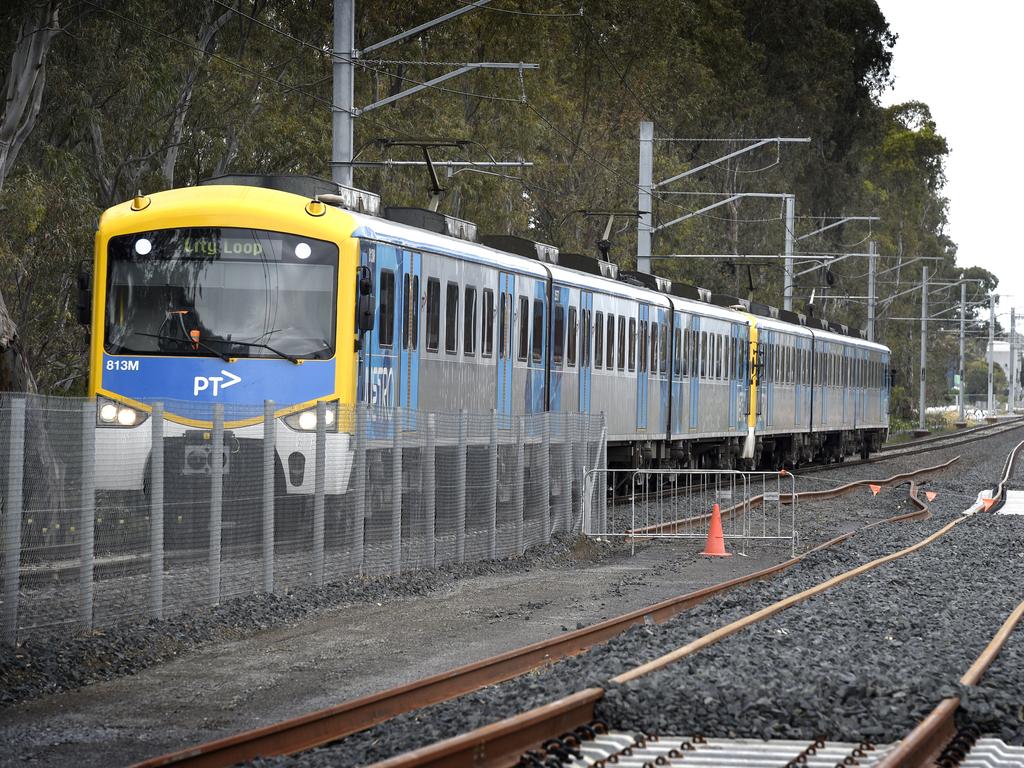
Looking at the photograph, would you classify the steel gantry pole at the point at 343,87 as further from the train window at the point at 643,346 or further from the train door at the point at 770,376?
the train door at the point at 770,376

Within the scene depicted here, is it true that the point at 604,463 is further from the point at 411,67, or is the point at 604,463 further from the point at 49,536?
the point at 411,67

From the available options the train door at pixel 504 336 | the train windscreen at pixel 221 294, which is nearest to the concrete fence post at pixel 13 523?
the train windscreen at pixel 221 294

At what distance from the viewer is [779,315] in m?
41.2

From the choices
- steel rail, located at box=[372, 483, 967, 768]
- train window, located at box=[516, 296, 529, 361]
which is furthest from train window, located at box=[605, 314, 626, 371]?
steel rail, located at box=[372, 483, 967, 768]

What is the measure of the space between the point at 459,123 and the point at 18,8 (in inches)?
586

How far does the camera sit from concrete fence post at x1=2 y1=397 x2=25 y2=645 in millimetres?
9797

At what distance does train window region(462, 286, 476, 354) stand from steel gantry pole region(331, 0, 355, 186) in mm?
2697

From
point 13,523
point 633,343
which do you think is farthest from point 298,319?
point 633,343

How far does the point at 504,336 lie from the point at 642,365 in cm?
739

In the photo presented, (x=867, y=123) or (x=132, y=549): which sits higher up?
(x=867, y=123)

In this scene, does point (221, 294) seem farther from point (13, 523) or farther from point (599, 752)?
point (599, 752)

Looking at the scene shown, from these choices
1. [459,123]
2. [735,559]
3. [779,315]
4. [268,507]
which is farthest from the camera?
[779,315]

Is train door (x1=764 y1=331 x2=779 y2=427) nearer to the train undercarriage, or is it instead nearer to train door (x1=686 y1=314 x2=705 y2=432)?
the train undercarriage

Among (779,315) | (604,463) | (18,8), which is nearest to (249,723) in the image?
(604,463)
